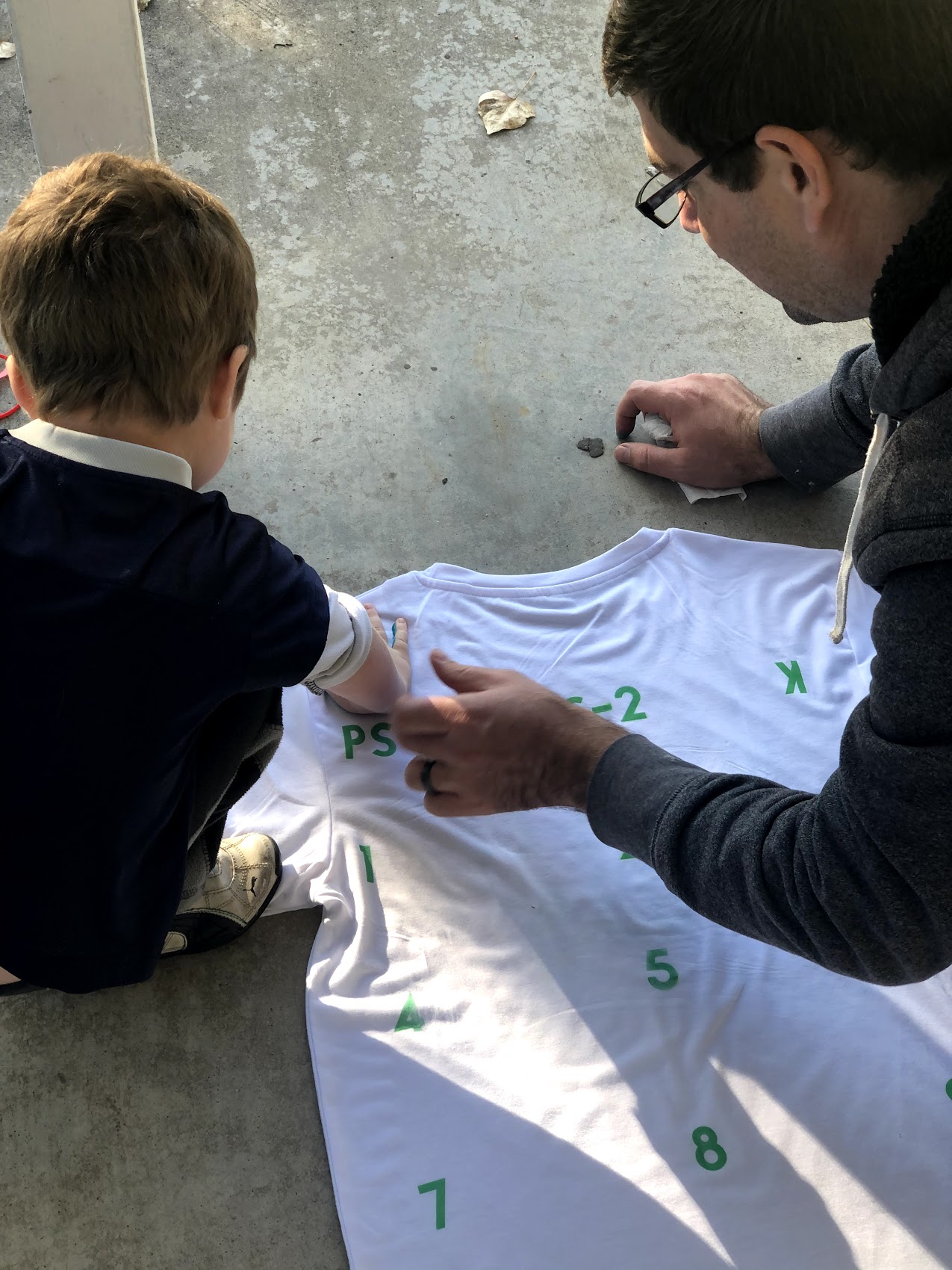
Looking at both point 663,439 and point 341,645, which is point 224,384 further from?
point 663,439

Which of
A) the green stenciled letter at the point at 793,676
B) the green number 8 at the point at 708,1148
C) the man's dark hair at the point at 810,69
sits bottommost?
the green number 8 at the point at 708,1148

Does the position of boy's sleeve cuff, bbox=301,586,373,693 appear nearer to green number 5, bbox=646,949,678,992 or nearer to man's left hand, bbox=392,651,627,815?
man's left hand, bbox=392,651,627,815

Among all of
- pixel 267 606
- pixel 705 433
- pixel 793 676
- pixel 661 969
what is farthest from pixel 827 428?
pixel 267 606

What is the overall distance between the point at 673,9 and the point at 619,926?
39.6 inches

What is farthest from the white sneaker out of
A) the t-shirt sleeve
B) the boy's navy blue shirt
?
the t-shirt sleeve

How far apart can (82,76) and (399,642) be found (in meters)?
0.87

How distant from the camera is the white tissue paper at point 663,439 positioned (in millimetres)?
1815

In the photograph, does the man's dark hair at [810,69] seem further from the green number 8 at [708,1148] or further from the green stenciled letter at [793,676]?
the green number 8 at [708,1148]

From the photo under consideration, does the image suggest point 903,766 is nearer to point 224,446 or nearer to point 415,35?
point 224,446

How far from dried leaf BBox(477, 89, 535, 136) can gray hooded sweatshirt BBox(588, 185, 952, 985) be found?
153 cm

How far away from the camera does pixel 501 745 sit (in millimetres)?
1282

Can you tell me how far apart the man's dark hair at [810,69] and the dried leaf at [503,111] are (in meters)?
1.44

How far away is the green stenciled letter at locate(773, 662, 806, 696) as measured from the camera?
1504mm

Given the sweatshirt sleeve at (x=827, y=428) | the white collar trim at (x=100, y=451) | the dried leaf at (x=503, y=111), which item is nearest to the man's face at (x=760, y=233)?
the sweatshirt sleeve at (x=827, y=428)
